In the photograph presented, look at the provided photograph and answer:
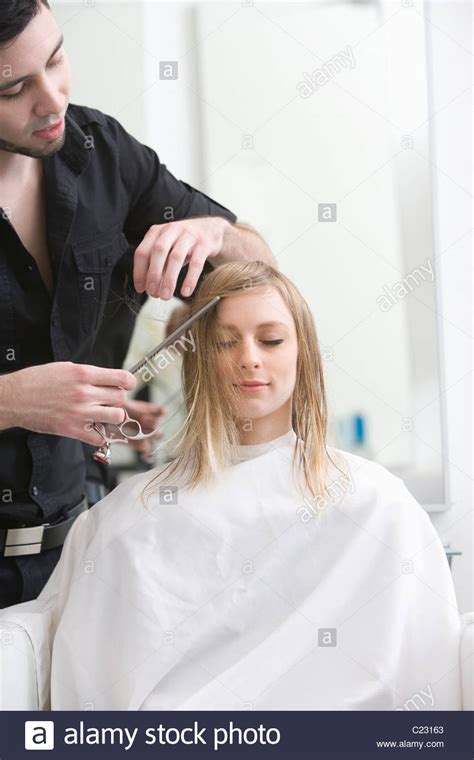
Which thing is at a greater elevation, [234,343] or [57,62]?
[57,62]

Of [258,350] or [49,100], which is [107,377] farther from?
[49,100]

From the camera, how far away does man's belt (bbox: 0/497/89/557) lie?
5.82 feet

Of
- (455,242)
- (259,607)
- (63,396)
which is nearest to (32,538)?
(63,396)

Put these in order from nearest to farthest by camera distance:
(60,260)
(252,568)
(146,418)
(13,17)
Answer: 1. (13,17)
2. (252,568)
3. (60,260)
4. (146,418)

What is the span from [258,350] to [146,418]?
46 centimetres

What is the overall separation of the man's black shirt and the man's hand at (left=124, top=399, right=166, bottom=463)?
16 centimetres

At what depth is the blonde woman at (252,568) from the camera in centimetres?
154

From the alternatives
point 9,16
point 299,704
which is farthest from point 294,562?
point 9,16

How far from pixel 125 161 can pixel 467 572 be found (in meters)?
1.29

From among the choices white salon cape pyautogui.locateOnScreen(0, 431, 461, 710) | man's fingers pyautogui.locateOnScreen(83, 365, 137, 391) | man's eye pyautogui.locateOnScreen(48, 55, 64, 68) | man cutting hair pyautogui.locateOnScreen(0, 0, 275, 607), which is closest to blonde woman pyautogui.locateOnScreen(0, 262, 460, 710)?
white salon cape pyautogui.locateOnScreen(0, 431, 461, 710)

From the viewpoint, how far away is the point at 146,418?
200 cm

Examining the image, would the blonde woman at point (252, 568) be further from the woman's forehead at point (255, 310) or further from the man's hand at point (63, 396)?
the man's hand at point (63, 396)

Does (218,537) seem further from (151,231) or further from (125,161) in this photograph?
(125,161)
